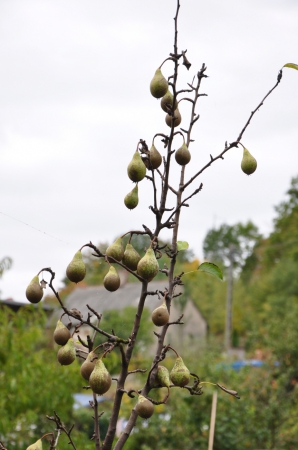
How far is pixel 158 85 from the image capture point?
5.34ft

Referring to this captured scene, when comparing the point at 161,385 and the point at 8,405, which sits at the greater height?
the point at 8,405

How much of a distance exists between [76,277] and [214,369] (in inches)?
243

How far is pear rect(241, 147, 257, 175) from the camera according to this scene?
5.53 ft

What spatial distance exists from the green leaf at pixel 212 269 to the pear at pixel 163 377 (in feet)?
1.18

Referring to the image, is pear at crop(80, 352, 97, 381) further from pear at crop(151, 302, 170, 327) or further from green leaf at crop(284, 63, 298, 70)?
green leaf at crop(284, 63, 298, 70)

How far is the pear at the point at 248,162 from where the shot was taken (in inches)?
66.4

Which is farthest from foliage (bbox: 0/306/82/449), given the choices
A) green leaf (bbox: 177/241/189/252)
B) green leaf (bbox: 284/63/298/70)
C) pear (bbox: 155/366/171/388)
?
green leaf (bbox: 284/63/298/70)

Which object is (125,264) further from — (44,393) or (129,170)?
(44,393)

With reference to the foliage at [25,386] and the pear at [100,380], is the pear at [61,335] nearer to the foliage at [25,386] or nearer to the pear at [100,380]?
the pear at [100,380]

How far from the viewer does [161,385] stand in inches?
60.0

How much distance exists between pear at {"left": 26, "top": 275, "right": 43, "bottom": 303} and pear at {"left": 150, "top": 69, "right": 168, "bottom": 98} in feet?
1.94

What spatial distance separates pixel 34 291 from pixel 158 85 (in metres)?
0.63

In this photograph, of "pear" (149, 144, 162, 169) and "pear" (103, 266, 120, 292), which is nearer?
"pear" (103, 266, 120, 292)

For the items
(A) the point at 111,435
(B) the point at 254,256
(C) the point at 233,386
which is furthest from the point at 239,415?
(B) the point at 254,256
